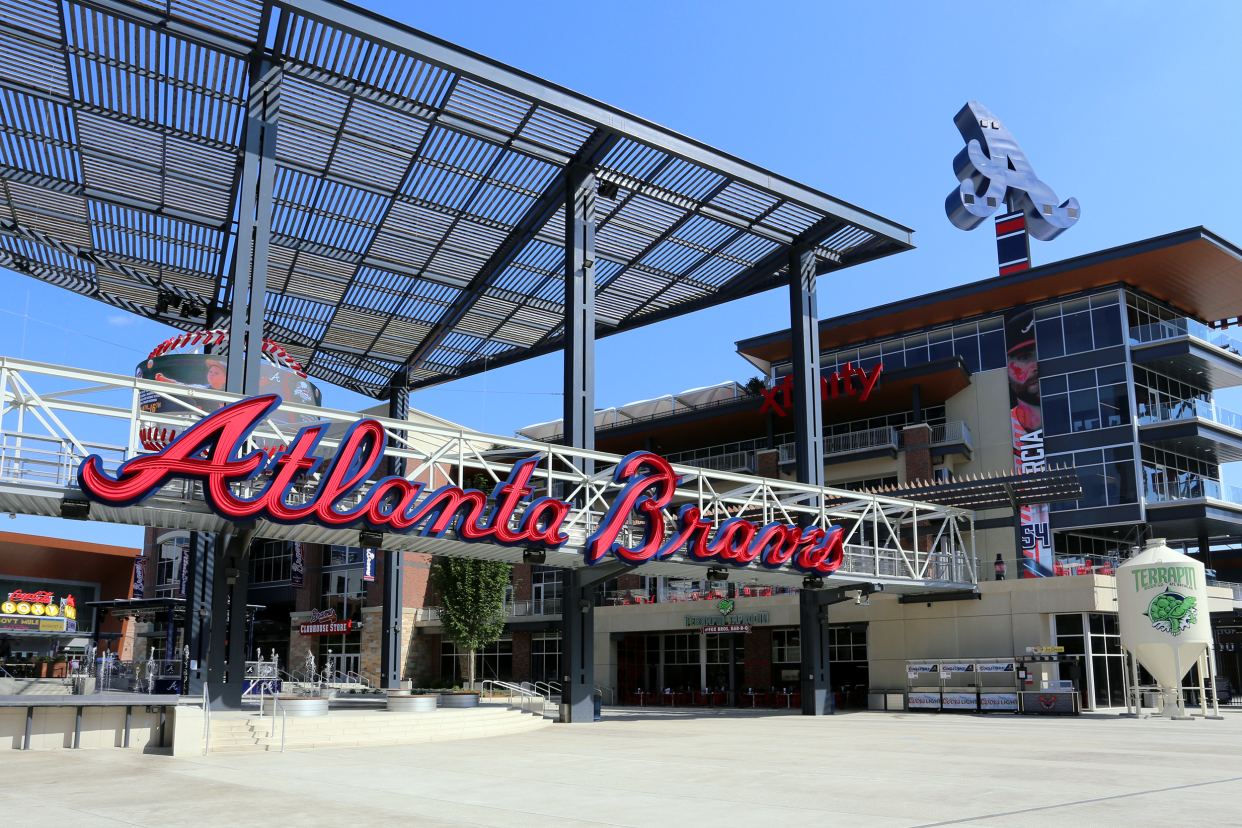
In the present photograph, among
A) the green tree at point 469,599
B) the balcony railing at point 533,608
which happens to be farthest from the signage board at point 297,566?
the green tree at point 469,599

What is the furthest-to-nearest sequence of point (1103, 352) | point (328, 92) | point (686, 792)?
point (1103, 352)
point (328, 92)
point (686, 792)

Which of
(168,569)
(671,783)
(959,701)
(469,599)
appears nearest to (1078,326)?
(959,701)

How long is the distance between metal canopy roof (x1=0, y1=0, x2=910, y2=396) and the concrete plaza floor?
17847 mm

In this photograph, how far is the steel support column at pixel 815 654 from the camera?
3738 centimetres

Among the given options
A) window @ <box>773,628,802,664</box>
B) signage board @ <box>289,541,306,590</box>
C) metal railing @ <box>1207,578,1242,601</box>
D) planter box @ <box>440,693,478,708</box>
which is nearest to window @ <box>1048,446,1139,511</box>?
metal railing @ <box>1207,578,1242,601</box>

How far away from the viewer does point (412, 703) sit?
1102 inches

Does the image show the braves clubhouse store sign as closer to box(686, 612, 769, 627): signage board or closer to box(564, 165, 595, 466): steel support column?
box(564, 165, 595, 466): steel support column

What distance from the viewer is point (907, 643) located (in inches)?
1704

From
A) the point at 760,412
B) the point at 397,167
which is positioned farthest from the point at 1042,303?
the point at 397,167

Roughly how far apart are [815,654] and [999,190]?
1378 inches

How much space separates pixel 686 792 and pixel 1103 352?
146ft

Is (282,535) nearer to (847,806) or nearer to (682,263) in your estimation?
(847,806)

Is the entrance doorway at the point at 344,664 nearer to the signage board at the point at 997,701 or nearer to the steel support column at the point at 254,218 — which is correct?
the signage board at the point at 997,701

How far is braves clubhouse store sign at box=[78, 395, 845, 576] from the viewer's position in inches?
856
